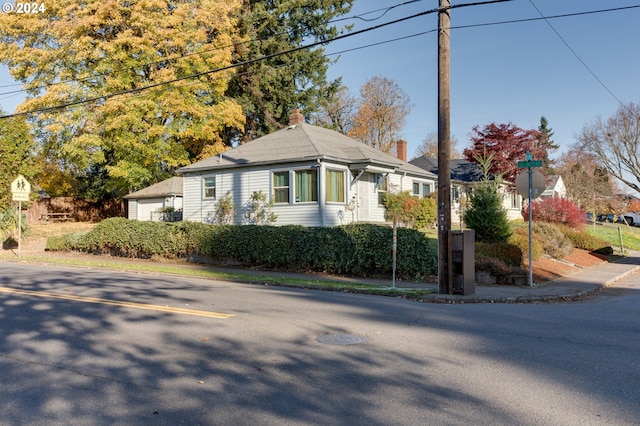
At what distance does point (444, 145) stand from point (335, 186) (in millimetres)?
11725

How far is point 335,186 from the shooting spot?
78.9 ft

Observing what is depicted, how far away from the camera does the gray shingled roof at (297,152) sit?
78.5ft

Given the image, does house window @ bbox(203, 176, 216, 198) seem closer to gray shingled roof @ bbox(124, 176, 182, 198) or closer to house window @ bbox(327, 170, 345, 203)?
gray shingled roof @ bbox(124, 176, 182, 198)

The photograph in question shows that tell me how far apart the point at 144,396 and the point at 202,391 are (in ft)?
1.80

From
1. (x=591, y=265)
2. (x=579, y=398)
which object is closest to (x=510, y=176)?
(x=591, y=265)

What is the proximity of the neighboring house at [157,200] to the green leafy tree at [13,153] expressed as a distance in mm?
6563

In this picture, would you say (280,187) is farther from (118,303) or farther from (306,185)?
(118,303)

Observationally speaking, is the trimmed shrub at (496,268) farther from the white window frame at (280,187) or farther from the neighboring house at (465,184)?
the neighboring house at (465,184)

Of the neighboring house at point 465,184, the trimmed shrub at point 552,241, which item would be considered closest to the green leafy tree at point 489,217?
the trimmed shrub at point 552,241

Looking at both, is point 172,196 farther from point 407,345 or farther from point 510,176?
point 407,345

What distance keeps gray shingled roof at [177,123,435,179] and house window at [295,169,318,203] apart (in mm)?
715

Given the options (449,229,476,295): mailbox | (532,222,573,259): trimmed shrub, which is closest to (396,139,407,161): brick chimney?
(532,222,573,259): trimmed shrub

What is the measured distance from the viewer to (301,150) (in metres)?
24.5

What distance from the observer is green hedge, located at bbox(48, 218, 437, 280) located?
15.6 m
